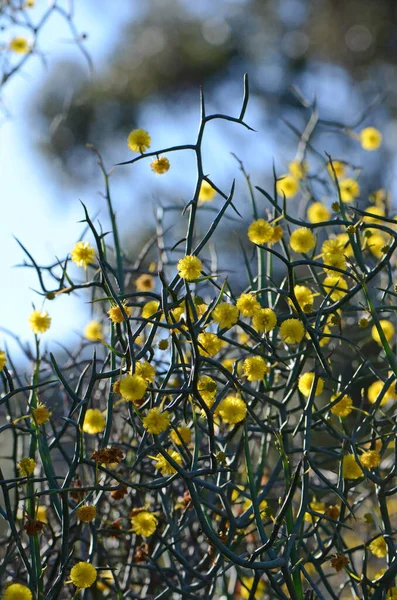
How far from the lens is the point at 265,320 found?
1014 mm

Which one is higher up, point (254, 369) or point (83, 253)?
point (83, 253)

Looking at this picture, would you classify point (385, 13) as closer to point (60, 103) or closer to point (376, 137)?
point (60, 103)

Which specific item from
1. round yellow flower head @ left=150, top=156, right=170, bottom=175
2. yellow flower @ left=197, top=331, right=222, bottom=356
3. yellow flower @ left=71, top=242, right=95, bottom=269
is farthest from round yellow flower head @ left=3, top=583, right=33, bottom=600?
round yellow flower head @ left=150, top=156, right=170, bottom=175

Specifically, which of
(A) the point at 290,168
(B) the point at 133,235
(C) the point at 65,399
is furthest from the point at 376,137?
(B) the point at 133,235

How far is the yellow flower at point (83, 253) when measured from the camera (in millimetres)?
1167

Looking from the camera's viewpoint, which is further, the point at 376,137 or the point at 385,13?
the point at 385,13

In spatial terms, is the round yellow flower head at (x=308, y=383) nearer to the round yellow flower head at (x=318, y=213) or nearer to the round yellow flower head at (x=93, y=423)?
the round yellow flower head at (x=93, y=423)

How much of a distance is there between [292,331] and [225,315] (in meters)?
0.10

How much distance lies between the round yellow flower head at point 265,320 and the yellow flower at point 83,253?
27 centimetres

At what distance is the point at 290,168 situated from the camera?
1.85m

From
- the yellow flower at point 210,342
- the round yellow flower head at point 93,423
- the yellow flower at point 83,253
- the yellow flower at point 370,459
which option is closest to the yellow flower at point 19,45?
the yellow flower at point 83,253

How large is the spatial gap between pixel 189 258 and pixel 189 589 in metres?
0.41

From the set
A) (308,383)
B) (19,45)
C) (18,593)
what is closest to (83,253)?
(308,383)

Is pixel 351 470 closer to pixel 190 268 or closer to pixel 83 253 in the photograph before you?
pixel 190 268
